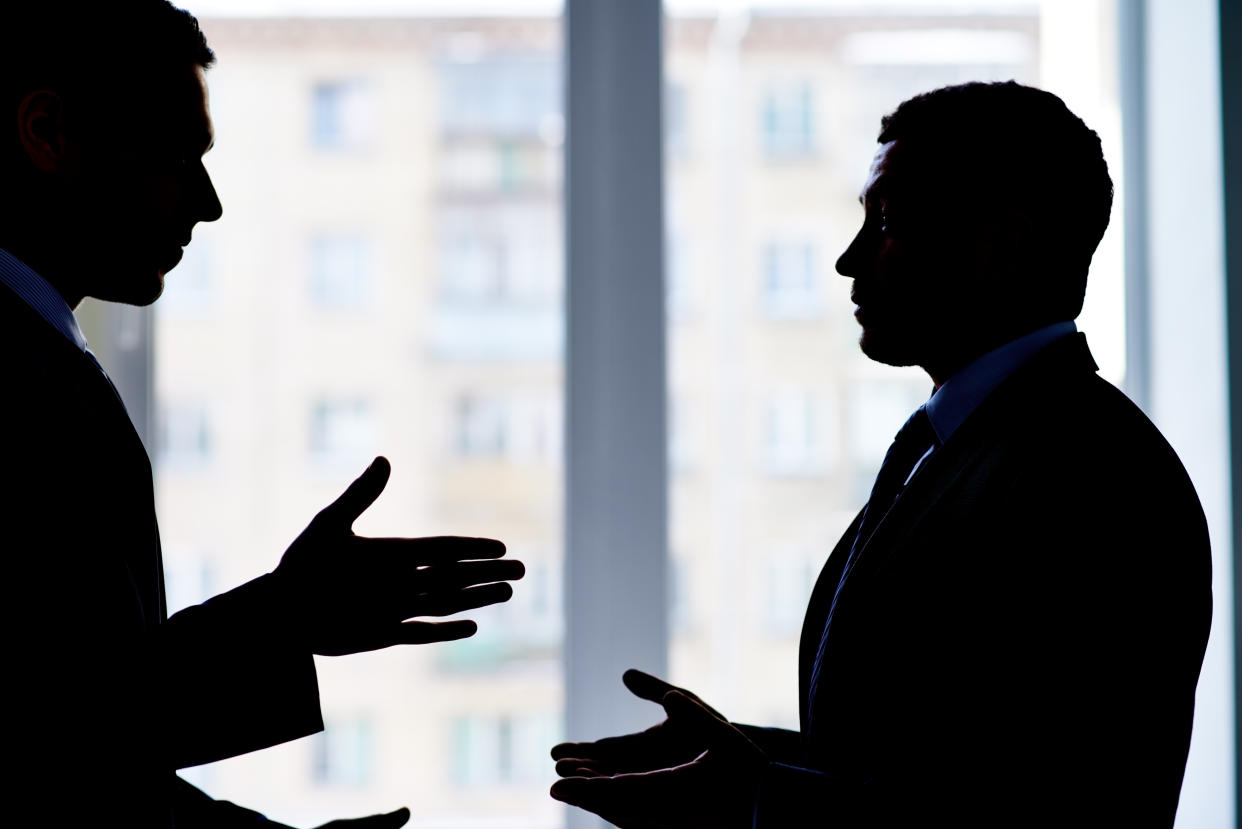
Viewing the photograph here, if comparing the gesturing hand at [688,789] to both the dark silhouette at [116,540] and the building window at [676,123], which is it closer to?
the dark silhouette at [116,540]

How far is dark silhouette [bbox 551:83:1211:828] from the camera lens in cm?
82

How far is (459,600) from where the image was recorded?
827mm

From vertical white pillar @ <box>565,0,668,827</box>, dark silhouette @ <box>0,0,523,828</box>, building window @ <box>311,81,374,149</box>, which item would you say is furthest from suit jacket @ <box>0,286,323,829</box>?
building window @ <box>311,81,374,149</box>

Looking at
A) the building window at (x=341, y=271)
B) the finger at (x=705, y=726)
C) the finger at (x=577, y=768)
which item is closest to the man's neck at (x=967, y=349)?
the finger at (x=705, y=726)

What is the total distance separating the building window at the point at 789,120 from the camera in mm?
1748

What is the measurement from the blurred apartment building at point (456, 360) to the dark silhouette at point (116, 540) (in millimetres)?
772

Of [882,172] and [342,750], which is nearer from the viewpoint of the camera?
[882,172]

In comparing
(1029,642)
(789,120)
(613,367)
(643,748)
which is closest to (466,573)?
(643,748)

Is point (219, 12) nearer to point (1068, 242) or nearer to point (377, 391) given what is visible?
point (377, 391)

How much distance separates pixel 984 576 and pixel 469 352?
105 cm

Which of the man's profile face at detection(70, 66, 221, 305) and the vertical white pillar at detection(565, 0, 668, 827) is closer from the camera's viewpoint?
the man's profile face at detection(70, 66, 221, 305)

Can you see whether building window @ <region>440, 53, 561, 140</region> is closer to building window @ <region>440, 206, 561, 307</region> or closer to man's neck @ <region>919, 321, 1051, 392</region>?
building window @ <region>440, 206, 561, 307</region>

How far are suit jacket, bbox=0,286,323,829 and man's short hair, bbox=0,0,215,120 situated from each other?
18cm

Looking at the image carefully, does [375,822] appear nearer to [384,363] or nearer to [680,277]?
[384,363]
